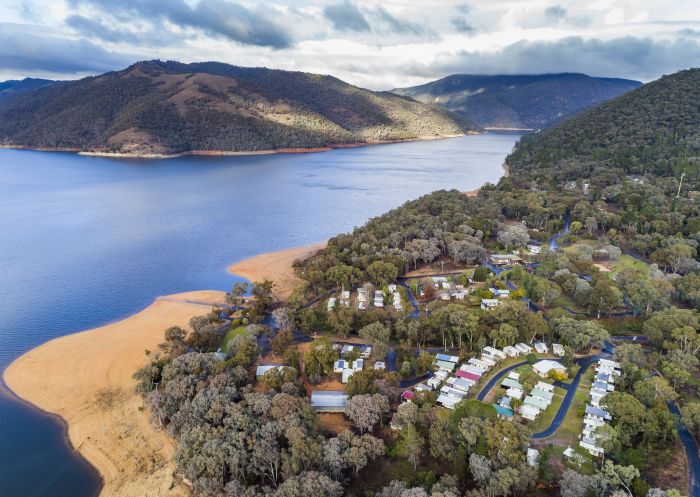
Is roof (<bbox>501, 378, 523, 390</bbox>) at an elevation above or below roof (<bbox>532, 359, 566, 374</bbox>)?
below

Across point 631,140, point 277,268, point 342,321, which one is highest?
point 631,140

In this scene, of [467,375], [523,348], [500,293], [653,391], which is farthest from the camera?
[500,293]

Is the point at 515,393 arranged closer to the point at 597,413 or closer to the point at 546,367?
the point at 546,367

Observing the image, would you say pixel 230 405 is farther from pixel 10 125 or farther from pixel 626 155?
pixel 10 125

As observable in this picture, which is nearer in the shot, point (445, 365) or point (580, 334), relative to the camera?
point (445, 365)

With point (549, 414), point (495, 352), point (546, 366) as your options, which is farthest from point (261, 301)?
point (549, 414)

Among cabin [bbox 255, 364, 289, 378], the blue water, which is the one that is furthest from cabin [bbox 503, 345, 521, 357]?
the blue water

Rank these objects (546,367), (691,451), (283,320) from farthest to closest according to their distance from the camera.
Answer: (283,320) → (546,367) → (691,451)

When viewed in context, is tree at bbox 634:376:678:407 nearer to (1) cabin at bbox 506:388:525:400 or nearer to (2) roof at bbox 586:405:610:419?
(2) roof at bbox 586:405:610:419
